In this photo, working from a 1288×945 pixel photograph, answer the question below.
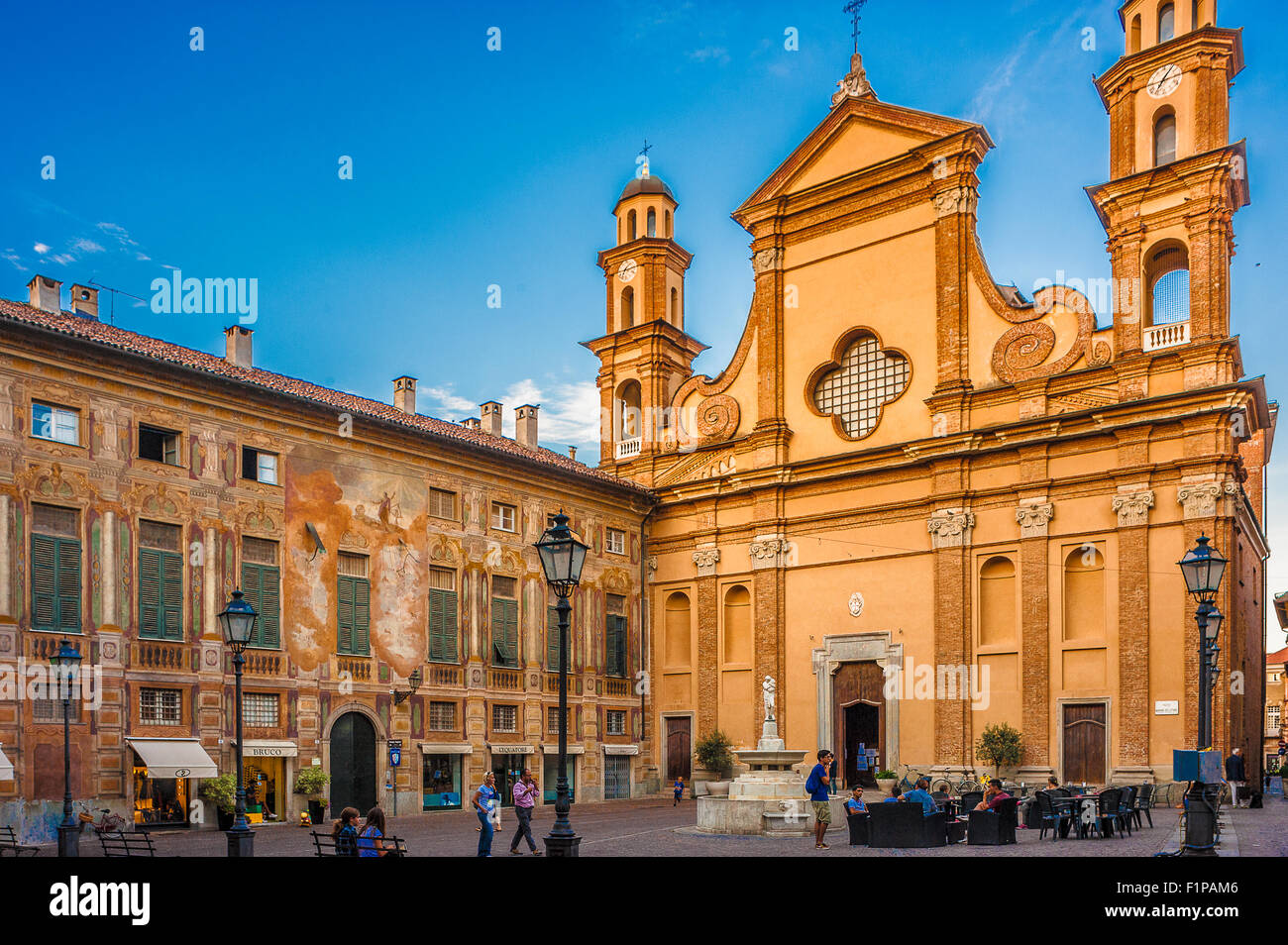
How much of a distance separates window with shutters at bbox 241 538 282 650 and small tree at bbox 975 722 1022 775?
18437 mm

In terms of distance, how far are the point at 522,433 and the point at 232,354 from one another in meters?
12.2

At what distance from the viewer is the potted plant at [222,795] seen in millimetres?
25531

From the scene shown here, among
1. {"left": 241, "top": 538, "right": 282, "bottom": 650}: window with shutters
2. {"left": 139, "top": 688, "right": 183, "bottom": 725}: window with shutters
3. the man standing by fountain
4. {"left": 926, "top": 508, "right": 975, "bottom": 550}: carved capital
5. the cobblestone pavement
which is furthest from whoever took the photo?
{"left": 926, "top": 508, "right": 975, "bottom": 550}: carved capital

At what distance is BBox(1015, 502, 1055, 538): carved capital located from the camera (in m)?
31.9

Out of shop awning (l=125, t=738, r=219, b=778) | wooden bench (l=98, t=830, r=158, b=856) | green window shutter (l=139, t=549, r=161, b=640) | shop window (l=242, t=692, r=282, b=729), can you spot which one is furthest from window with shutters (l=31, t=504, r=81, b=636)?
wooden bench (l=98, t=830, r=158, b=856)

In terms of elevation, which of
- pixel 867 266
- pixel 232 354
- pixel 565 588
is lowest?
pixel 565 588

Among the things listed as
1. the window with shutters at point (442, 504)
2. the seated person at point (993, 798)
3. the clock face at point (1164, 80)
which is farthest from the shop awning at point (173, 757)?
the clock face at point (1164, 80)

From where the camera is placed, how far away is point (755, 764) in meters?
23.4

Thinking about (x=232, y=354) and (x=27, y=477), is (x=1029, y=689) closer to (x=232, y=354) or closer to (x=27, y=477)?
Result: (x=232, y=354)

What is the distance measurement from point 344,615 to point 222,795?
5652mm

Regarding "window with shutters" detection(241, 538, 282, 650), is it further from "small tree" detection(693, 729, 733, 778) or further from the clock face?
the clock face

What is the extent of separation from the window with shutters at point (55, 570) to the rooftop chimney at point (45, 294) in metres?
4.97

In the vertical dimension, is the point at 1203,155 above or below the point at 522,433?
above
